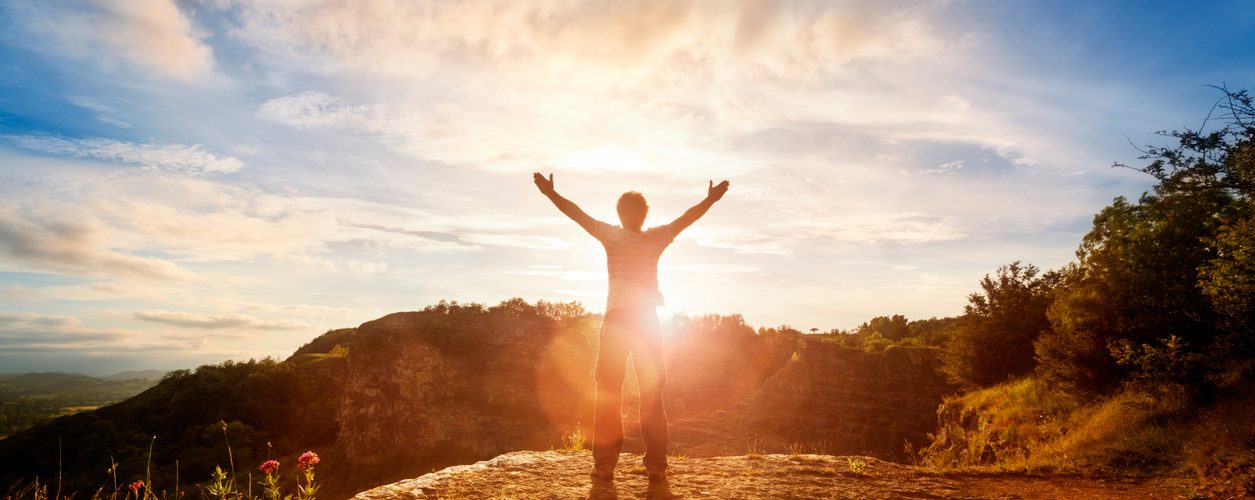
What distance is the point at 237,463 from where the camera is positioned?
37.3 m

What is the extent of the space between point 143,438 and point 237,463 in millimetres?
10893

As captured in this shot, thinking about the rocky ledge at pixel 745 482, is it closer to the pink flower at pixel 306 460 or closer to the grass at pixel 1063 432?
the pink flower at pixel 306 460

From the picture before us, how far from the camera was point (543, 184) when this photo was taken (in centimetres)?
492

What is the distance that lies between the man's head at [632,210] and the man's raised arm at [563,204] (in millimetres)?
343

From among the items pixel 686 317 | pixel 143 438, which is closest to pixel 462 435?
pixel 686 317

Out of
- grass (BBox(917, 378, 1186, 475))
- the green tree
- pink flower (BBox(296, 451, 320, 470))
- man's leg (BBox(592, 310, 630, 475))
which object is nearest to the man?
man's leg (BBox(592, 310, 630, 475))

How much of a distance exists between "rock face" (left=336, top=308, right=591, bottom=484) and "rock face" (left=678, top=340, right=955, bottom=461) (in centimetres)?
1606

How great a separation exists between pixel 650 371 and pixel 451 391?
4239cm

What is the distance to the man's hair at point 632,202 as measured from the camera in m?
4.97

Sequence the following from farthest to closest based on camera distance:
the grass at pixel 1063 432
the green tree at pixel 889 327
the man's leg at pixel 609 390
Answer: the green tree at pixel 889 327, the grass at pixel 1063 432, the man's leg at pixel 609 390

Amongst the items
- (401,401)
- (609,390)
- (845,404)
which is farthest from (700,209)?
(401,401)

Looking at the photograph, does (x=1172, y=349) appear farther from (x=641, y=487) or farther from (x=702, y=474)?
Result: (x=641, y=487)

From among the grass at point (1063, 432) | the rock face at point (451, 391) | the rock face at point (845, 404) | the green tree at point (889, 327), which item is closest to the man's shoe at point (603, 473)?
the grass at point (1063, 432)

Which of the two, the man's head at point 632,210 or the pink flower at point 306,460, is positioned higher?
the man's head at point 632,210
